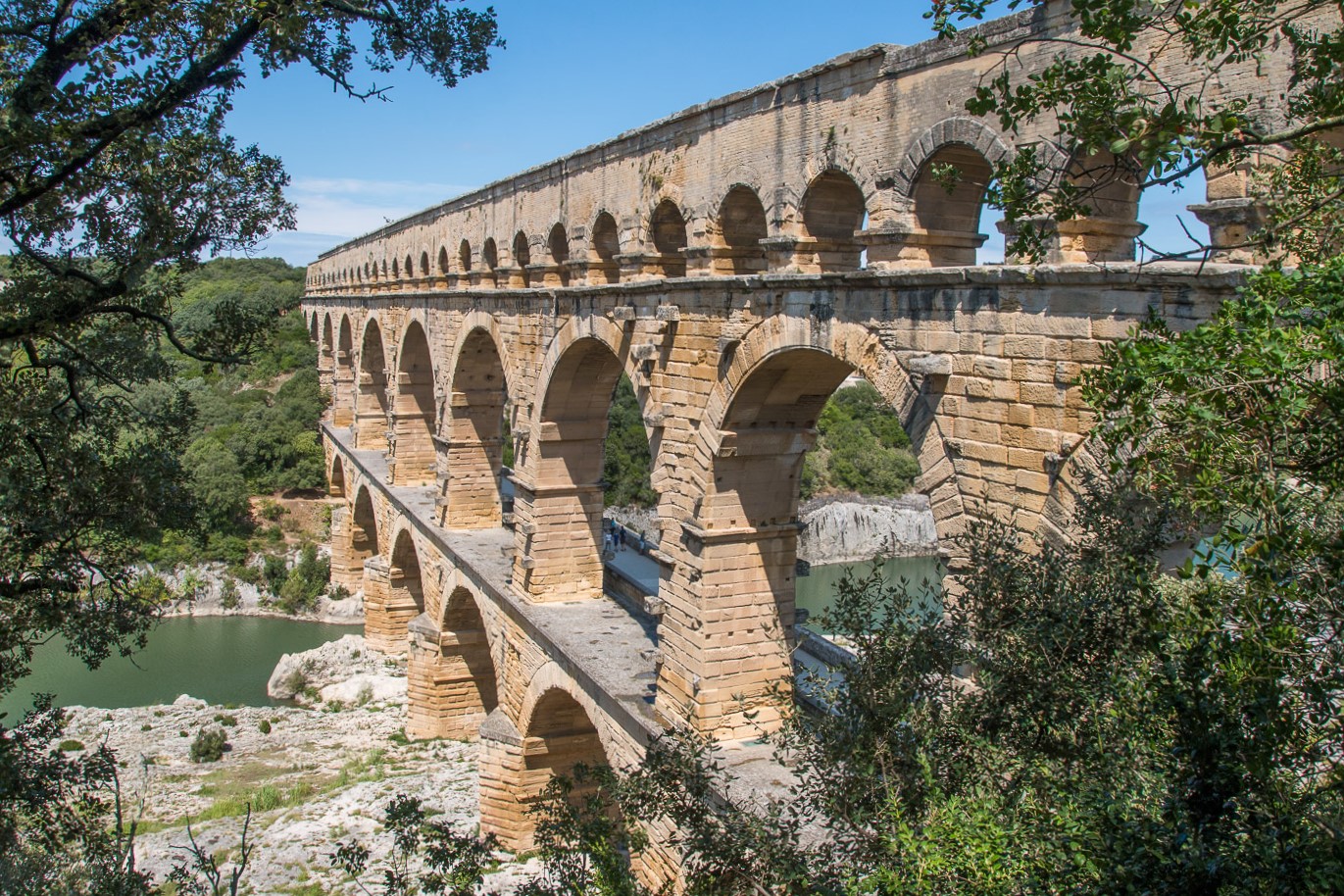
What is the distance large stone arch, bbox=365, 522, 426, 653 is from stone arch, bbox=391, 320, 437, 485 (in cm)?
134

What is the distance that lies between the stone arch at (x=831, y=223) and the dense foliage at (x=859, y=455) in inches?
1022

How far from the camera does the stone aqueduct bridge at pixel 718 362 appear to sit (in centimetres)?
568

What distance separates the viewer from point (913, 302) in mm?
6340

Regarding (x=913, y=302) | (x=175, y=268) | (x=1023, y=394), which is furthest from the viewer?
(x=175, y=268)

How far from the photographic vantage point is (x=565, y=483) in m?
12.6

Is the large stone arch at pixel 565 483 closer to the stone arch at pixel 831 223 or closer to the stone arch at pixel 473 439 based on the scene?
the stone arch at pixel 473 439

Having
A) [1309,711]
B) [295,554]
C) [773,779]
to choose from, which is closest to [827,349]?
[773,779]

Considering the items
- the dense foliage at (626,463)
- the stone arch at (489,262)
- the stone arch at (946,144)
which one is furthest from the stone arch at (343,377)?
the stone arch at (946,144)

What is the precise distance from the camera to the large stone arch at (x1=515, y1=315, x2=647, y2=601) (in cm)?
1220

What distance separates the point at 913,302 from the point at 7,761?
17.9ft

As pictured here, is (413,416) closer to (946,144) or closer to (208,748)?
(208,748)

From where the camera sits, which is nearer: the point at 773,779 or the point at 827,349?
the point at 827,349

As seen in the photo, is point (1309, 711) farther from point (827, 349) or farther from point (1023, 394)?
point (827, 349)

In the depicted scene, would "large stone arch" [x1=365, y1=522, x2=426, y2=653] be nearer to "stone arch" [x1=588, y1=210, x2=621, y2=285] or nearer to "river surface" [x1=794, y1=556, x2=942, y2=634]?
"river surface" [x1=794, y1=556, x2=942, y2=634]
